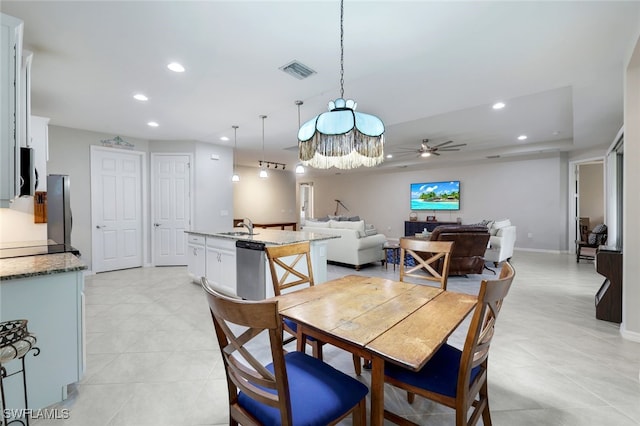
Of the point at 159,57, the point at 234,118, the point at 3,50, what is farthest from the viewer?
the point at 234,118

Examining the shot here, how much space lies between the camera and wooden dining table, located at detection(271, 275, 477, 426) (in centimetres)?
112

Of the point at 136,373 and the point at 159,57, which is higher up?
the point at 159,57

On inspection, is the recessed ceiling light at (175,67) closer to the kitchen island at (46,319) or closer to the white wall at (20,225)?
the kitchen island at (46,319)

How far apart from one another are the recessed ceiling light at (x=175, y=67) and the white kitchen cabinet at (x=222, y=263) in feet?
6.49

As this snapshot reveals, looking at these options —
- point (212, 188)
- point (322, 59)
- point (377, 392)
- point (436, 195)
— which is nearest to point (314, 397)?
point (377, 392)

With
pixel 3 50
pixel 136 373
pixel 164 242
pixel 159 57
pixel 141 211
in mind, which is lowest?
pixel 136 373

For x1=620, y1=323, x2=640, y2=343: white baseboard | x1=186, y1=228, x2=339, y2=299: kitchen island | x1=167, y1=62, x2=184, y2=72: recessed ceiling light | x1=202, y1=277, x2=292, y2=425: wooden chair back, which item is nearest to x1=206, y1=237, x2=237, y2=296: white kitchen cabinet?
A: x1=186, y1=228, x2=339, y2=299: kitchen island

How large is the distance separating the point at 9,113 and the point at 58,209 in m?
2.55

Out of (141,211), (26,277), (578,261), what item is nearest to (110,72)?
(26,277)

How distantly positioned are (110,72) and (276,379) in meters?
3.43

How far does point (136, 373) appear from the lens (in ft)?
6.90

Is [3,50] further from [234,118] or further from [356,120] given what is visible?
[234,118]

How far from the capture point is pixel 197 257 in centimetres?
427

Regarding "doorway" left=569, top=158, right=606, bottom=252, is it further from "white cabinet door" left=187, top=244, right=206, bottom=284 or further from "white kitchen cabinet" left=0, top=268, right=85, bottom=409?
"white kitchen cabinet" left=0, top=268, right=85, bottom=409
